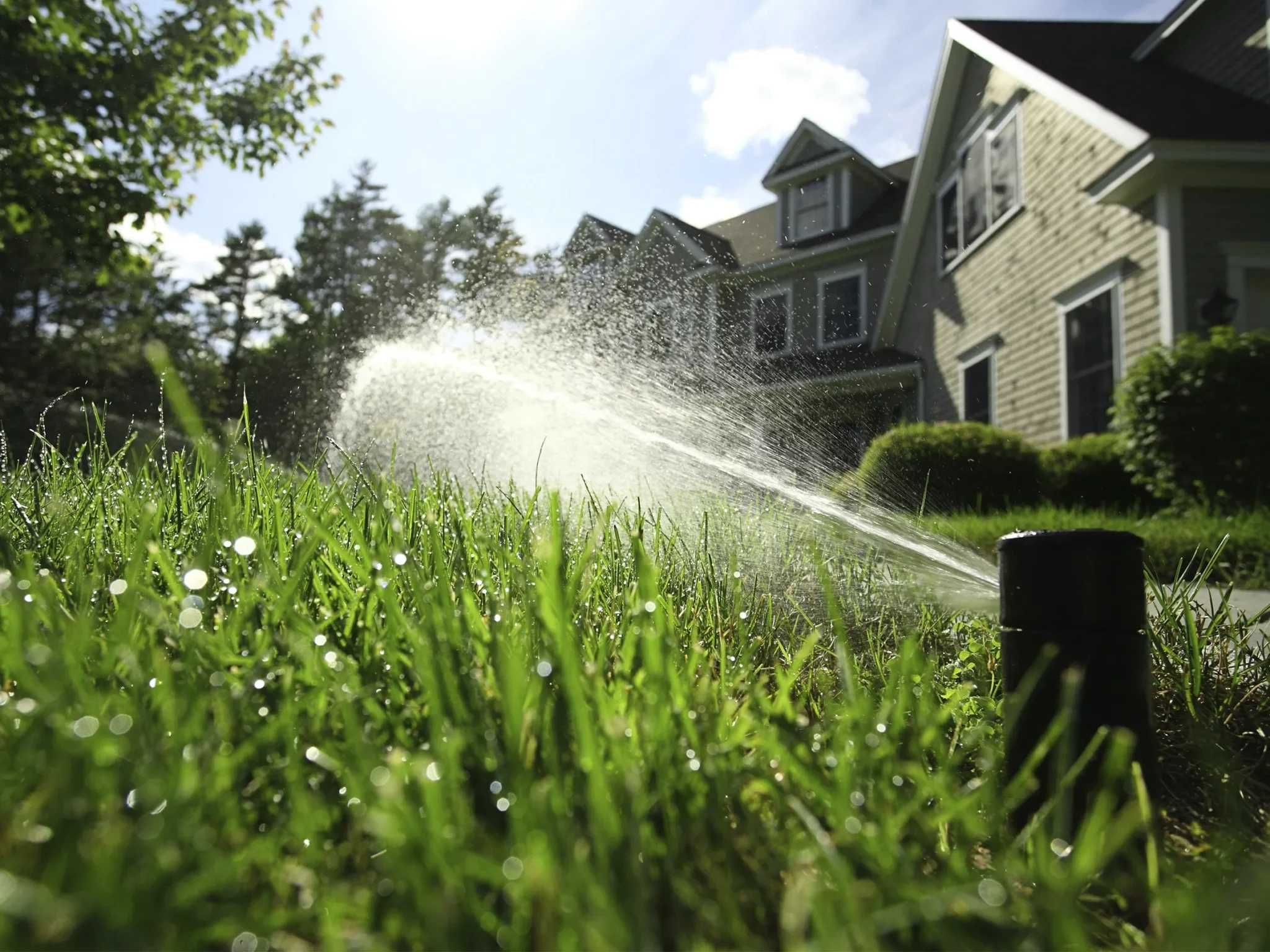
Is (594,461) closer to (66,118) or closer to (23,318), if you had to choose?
(66,118)

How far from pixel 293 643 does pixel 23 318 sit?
44652 millimetres

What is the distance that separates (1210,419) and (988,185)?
7888mm

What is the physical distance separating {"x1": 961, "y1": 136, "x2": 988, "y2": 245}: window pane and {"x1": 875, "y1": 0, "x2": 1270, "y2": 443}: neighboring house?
1.6 inches

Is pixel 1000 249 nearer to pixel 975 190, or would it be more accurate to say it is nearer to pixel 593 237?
pixel 975 190

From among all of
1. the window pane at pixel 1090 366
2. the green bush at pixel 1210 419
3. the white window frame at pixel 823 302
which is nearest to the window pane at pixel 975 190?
the window pane at pixel 1090 366

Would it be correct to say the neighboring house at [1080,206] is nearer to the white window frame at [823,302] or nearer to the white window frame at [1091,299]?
the white window frame at [1091,299]

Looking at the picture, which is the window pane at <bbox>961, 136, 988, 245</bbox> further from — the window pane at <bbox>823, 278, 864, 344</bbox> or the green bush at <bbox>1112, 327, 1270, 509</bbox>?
the green bush at <bbox>1112, 327, 1270, 509</bbox>

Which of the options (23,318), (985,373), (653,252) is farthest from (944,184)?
(23,318)

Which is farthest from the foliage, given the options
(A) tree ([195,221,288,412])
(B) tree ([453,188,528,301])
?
(A) tree ([195,221,288,412])

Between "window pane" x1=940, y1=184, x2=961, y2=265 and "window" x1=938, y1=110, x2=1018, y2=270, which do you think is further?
"window pane" x1=940, y1=184, x2=961, y2=265

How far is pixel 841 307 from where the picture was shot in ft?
69.7

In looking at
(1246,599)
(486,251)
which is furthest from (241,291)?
(1246,599)

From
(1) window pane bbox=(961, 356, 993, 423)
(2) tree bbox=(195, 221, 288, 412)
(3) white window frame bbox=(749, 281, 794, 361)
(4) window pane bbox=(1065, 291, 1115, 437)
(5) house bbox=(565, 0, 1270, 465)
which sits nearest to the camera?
(5) house bbox=(565, 0, 1270, 465)

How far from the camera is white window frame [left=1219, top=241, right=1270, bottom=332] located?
10.0 m
